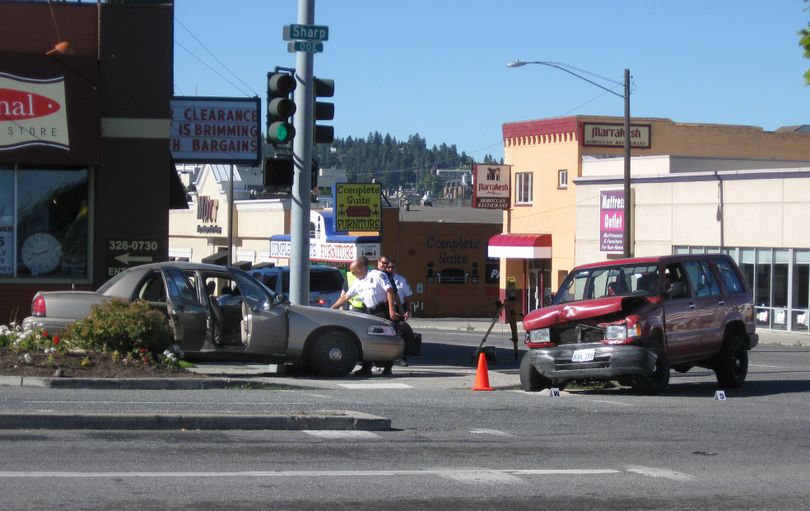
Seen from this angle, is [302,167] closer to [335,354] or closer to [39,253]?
[335,354]

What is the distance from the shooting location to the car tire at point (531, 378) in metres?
15.2

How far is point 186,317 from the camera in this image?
15.7 meters

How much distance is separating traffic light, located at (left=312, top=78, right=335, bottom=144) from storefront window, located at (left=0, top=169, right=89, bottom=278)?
488cm

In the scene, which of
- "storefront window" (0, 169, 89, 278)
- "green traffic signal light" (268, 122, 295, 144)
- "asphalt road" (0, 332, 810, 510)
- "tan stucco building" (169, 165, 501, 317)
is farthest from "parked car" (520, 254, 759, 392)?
"tan stucco building" (169, 165, 501, 317)

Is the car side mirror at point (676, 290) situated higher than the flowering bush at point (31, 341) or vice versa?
the car side mirror at point (676, 290)

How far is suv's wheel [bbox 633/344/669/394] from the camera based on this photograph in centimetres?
1456

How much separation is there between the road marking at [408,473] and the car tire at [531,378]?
234 inches

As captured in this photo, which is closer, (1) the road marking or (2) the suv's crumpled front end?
(1) the road marking

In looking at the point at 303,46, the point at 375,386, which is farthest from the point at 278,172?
the point at 375,386

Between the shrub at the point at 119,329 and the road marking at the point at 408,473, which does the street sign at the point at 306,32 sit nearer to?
the shrub at the point at 119,329

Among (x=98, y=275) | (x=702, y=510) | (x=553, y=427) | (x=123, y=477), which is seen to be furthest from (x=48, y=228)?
(x=702, y=510)

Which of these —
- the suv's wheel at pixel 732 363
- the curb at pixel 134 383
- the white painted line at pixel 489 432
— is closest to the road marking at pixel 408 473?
the white painted line at pixel 489 432

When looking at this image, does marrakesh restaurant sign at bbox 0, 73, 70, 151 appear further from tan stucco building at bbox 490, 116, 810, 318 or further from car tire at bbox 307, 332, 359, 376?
tan stucco building at bbox 490, 116, 810, 318

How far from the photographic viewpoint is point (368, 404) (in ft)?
42.8
